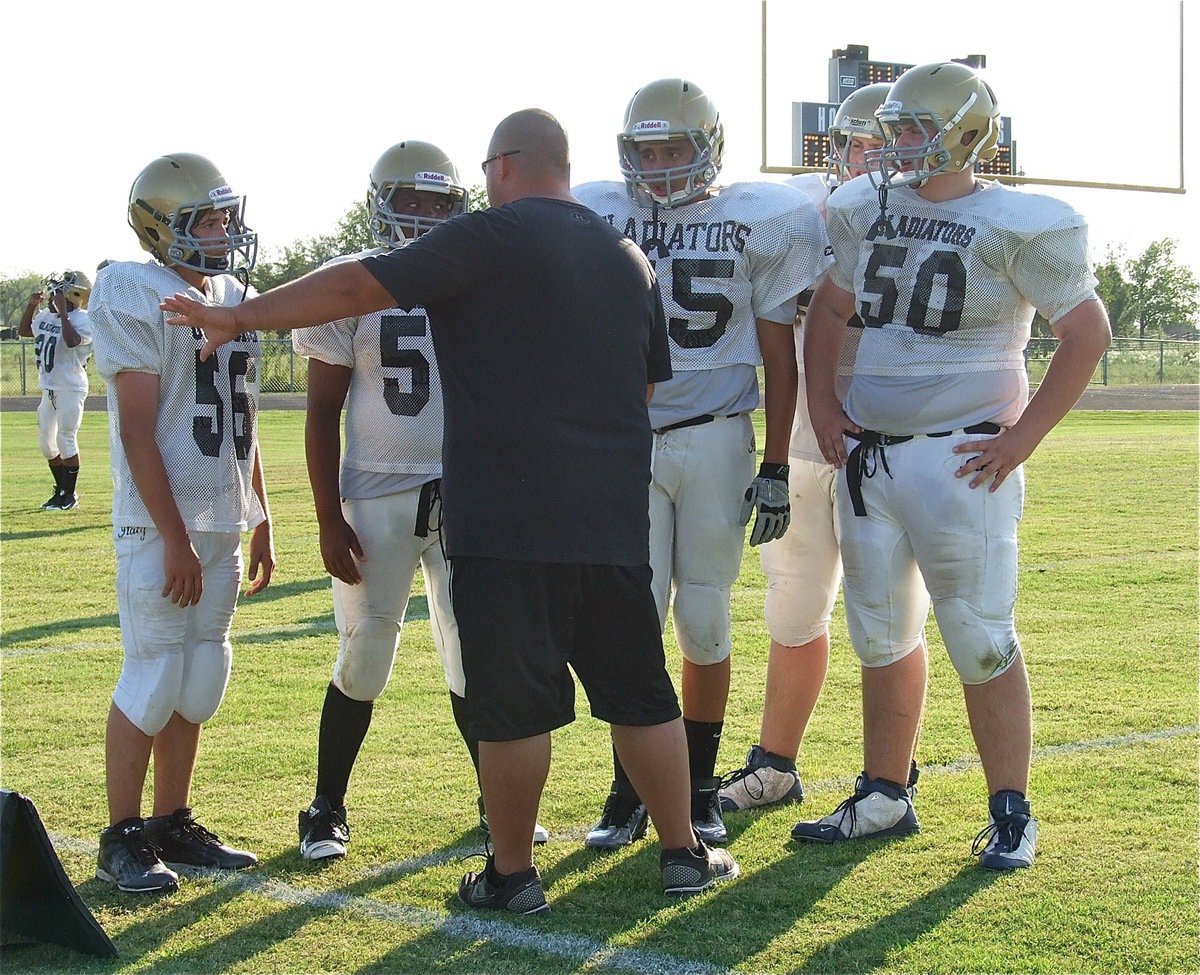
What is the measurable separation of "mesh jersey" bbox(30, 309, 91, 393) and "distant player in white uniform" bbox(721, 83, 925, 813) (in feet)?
32.4

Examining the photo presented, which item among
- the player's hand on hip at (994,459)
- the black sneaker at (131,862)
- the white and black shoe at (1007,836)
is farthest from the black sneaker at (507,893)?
the player's hand on hip at (994,459)

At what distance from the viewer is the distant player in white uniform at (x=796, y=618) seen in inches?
171

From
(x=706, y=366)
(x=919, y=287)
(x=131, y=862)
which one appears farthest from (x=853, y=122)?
(x=131, y=862)

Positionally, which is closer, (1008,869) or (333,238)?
(1008,869)

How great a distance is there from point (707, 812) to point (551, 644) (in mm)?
952

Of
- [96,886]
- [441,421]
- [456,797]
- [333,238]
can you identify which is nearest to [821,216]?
[441,421]

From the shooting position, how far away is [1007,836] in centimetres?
370

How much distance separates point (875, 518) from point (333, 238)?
47.6 metres

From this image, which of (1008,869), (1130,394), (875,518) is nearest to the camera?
(1008,869)

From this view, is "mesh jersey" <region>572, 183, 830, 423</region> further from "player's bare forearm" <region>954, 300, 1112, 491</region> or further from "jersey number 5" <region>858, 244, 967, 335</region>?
"player's bare forearm" <region>954, 300, 1112, 491</region>

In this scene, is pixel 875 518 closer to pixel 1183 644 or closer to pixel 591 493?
pixel 591 493

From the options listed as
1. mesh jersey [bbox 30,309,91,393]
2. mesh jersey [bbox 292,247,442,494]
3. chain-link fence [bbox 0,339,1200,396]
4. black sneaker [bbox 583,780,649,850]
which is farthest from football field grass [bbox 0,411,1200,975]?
chain-link fence [bbox 0,339,1200,396]

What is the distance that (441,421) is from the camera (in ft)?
13.1

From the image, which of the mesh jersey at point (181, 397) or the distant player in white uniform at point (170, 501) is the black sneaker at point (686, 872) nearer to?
the distant player in white uniform at point (170, 501)
